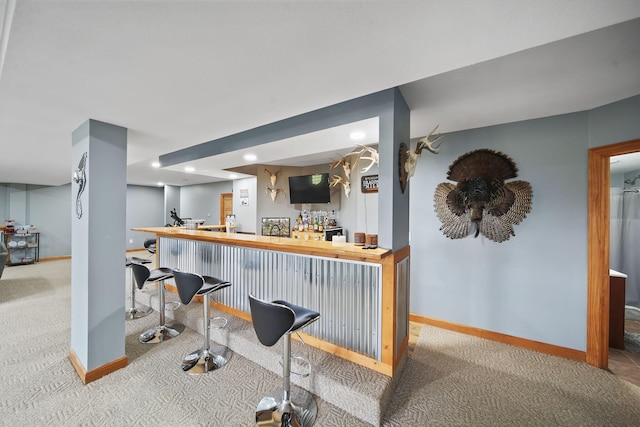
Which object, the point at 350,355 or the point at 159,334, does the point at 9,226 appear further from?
the point at 350,355

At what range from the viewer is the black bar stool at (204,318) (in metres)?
2.21

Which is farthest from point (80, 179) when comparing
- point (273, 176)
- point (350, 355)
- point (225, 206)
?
point (225, 206)

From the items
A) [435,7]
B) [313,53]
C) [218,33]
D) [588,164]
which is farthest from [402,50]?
[588,164]

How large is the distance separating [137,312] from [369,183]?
12.4ft

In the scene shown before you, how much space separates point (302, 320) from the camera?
5.60 feet

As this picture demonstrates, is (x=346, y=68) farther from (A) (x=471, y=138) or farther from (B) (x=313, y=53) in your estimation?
(A) (x=471, y=138)

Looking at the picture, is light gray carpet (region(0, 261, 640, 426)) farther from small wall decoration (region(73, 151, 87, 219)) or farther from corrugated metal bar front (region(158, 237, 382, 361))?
small wall decoration (region(73, 151, 87, 219))

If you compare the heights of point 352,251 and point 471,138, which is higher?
point 471,138

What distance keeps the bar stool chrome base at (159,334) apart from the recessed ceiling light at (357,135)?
2.96m

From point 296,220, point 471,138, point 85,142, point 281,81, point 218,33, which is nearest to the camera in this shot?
point 218,33

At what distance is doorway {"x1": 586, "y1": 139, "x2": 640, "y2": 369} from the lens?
2.30 m

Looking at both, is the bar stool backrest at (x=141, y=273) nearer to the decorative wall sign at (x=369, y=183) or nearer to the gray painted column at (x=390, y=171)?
the gray painted column at (x=390, y=171)

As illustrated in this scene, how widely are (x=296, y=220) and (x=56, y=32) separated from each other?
4.83 meters

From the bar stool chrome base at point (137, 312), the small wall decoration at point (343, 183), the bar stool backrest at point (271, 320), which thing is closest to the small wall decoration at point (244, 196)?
the small wall decoration at point (343, 183)
